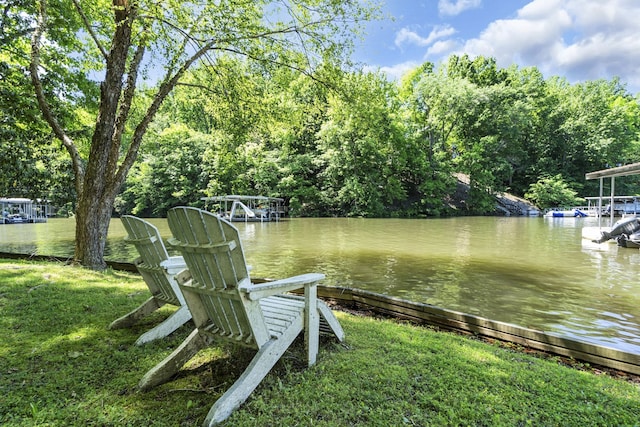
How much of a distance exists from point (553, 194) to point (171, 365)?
3975 cm

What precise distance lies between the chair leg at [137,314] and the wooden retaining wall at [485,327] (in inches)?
84.5

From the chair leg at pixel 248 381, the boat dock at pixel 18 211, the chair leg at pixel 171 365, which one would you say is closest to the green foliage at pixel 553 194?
the chair leg at pixel 248 381

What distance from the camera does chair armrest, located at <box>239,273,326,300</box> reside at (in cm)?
179

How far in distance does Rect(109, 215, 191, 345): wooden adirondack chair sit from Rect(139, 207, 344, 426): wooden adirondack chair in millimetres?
625

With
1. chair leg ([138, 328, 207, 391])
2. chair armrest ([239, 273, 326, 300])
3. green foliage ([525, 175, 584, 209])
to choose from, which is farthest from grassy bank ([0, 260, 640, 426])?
green foliage ([525, 175, 584, 209])

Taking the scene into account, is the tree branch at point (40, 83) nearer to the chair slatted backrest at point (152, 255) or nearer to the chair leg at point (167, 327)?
the chair slatted backrest at point (152, 255)

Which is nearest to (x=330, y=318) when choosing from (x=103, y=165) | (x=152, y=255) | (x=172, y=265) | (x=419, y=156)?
(x=172, y=265)

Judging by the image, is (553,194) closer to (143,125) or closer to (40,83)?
(143,125)

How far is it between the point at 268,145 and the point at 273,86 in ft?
84.6

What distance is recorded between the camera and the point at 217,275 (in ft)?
6.02

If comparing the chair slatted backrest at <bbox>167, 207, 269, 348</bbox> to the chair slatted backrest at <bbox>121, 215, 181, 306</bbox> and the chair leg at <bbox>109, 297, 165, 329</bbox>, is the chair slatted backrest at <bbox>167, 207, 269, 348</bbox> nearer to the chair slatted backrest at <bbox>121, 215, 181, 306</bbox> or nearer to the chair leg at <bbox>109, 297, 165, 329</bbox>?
the chair slatted backrest at <bbox>121, 215, 181, 306</bbox>

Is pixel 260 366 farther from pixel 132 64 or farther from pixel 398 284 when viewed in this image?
pixel 132 64

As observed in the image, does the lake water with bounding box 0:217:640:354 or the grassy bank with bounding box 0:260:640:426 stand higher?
the grassy bank with bounding box 0:260:640:426

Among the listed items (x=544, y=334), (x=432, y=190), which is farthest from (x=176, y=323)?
(x=432, y=190)
